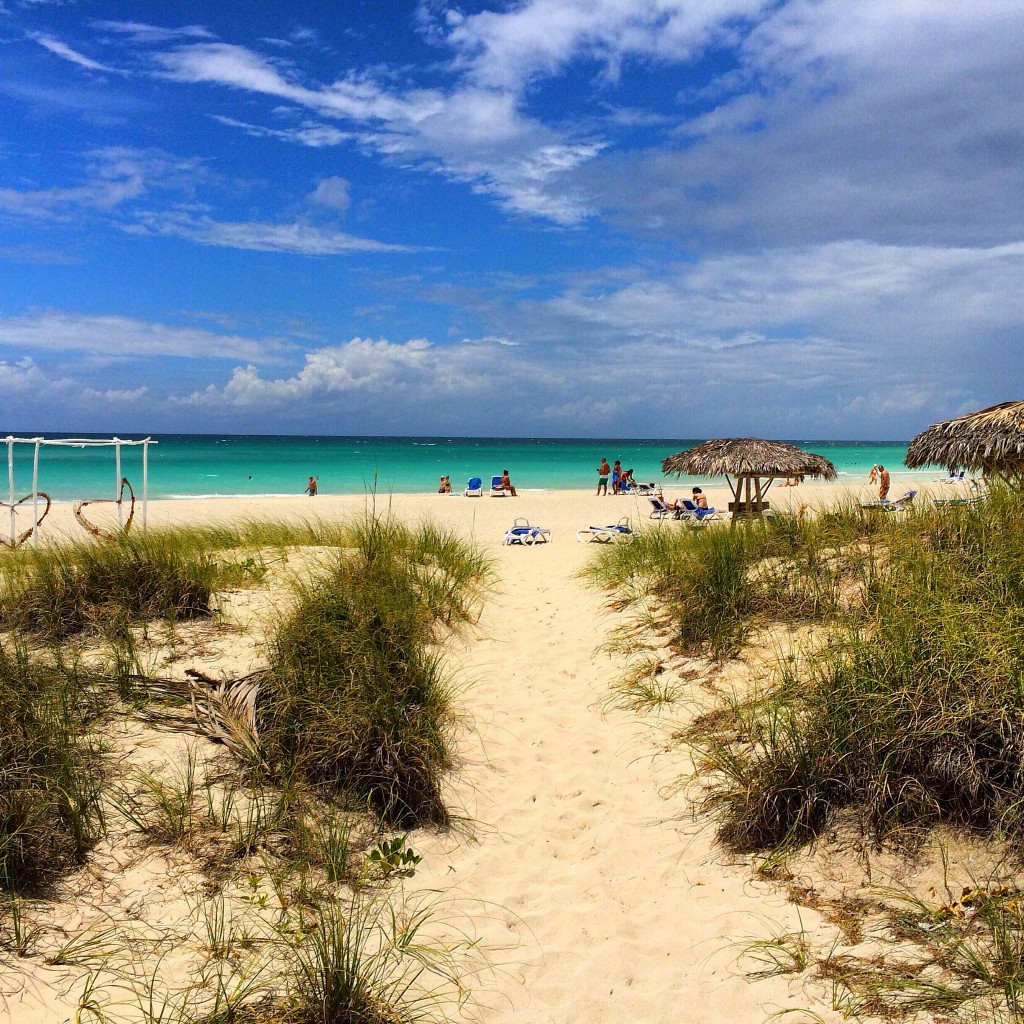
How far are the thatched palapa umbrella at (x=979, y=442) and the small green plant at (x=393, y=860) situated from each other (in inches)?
323

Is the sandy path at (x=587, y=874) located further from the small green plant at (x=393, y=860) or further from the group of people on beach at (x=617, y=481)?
the group of people on beach at (x=617, y=481)

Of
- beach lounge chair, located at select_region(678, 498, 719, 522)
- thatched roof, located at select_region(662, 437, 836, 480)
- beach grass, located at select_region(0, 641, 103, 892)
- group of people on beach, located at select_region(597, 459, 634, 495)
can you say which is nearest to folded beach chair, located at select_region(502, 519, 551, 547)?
thatched roof, located at select_region(662, 437, 836, 480)

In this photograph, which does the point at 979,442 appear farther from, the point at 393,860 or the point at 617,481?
the point at 617,481

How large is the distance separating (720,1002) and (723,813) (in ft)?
3.87

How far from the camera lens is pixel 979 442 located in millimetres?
9648

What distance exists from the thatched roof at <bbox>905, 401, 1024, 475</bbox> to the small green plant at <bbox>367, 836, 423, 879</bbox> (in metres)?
8.29

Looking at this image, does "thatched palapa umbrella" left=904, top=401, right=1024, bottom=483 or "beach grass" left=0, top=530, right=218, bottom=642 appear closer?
"beach grass" left=0, top=530, right=218, bottom=642

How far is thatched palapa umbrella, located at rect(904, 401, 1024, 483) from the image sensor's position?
30.2ft

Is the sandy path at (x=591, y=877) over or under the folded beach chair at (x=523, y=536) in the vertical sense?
under

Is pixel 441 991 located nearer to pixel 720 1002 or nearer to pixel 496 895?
pixel 496 895

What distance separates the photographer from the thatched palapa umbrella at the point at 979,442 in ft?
30.2

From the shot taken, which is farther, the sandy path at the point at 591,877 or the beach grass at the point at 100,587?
the beach grass at the point at 100,587

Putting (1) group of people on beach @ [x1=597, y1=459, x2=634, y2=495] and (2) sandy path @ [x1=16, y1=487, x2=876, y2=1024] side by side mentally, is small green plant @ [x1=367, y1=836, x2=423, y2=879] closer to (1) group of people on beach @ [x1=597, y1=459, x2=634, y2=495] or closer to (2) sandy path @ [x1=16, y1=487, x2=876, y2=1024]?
(2) sandy path @ [x1=16, y1=487, x2=876, y2=1024]

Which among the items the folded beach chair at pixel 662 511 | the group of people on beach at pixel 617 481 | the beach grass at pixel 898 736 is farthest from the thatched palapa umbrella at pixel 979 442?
the group of people on beach at pixel 617 481
